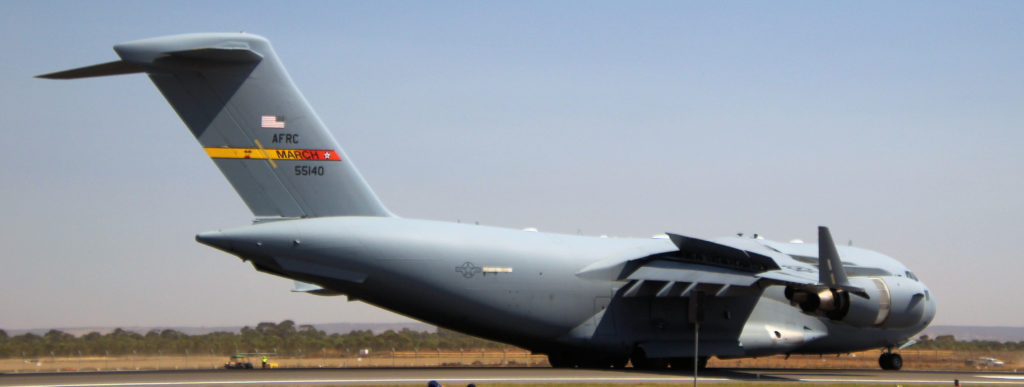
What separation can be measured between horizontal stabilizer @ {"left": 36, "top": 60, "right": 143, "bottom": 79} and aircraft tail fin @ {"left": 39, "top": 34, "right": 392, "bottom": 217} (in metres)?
Answer: 0.02

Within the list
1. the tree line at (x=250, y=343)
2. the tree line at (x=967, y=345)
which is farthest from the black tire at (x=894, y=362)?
the tree line at (x=967, y=345)

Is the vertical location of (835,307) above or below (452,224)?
below

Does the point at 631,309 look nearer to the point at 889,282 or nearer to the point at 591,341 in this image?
the point at 591,341

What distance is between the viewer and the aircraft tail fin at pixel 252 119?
54.7 feet

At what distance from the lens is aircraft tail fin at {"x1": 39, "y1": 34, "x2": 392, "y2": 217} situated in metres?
16.7

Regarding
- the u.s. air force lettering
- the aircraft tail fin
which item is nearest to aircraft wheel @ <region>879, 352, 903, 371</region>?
the u.s. air force lettering

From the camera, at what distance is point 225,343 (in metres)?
27.4

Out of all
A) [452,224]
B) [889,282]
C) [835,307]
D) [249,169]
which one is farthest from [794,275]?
[249,169]

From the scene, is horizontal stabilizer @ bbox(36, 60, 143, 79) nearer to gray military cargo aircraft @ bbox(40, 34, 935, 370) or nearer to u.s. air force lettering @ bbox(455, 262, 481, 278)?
gray military cargo aircraft @ bbox(40, 34, 935, 370)

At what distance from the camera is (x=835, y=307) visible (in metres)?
18.1

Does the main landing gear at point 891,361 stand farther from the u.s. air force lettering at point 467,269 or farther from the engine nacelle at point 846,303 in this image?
the u.s. air force lettering at point 467,269

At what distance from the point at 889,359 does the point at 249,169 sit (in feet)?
46.2

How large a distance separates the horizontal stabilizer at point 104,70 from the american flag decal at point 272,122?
6.51ft

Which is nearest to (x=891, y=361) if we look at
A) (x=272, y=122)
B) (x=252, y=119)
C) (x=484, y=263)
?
(x=484, y=263)
